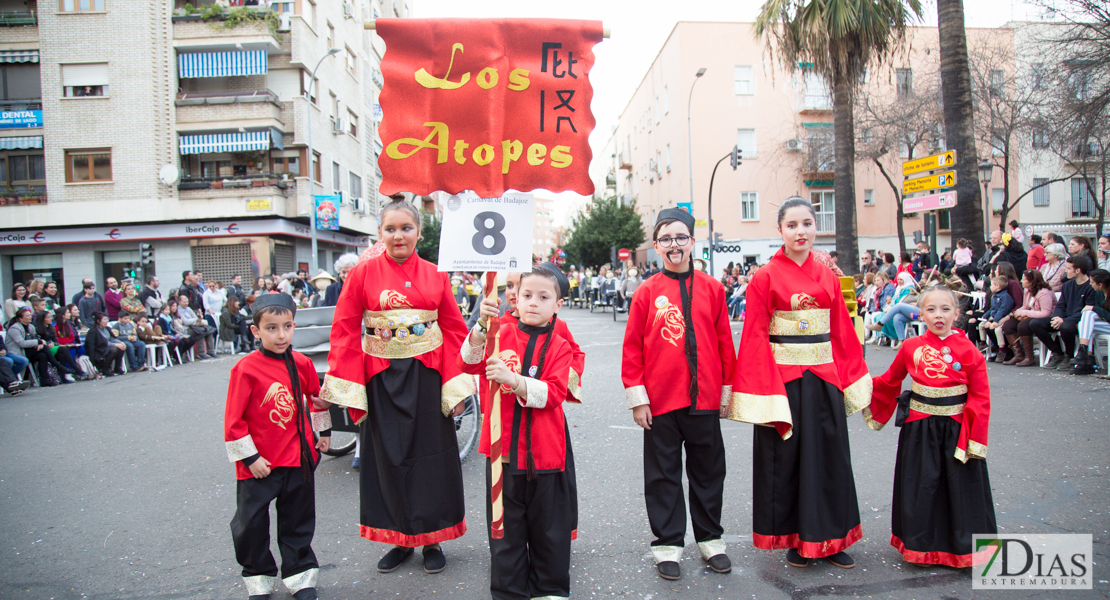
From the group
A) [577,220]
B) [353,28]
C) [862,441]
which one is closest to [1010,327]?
[862,441]

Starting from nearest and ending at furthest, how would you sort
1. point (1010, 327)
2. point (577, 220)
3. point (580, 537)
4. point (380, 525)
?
point (380, 525), point (580, 537), point (1010, 327), point (577, 220)

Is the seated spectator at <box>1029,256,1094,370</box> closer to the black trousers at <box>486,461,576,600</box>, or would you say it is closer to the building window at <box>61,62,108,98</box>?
the black trousers at <box>486,461,576,600</box>

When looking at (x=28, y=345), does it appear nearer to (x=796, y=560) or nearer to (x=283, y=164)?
(x=796, y=560)

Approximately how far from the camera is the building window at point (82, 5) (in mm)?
23922

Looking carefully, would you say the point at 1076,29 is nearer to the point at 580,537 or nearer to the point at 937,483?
the point at 937,483

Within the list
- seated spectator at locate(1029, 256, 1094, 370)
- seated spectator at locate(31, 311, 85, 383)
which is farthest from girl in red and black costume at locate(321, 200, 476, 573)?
seated spectator at locate(31, 311, 85, 383)

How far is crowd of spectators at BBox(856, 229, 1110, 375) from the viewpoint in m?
8.11

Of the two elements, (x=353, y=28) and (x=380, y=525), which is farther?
(x=353, y=28)

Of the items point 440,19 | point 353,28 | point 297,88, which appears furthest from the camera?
point 353,28

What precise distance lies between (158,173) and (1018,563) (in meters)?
28.1

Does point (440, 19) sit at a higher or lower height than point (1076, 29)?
lower

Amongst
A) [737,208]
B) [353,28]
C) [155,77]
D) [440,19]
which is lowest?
[440,19]

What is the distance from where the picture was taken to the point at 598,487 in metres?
4.60

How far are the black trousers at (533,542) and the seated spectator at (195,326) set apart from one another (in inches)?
565
